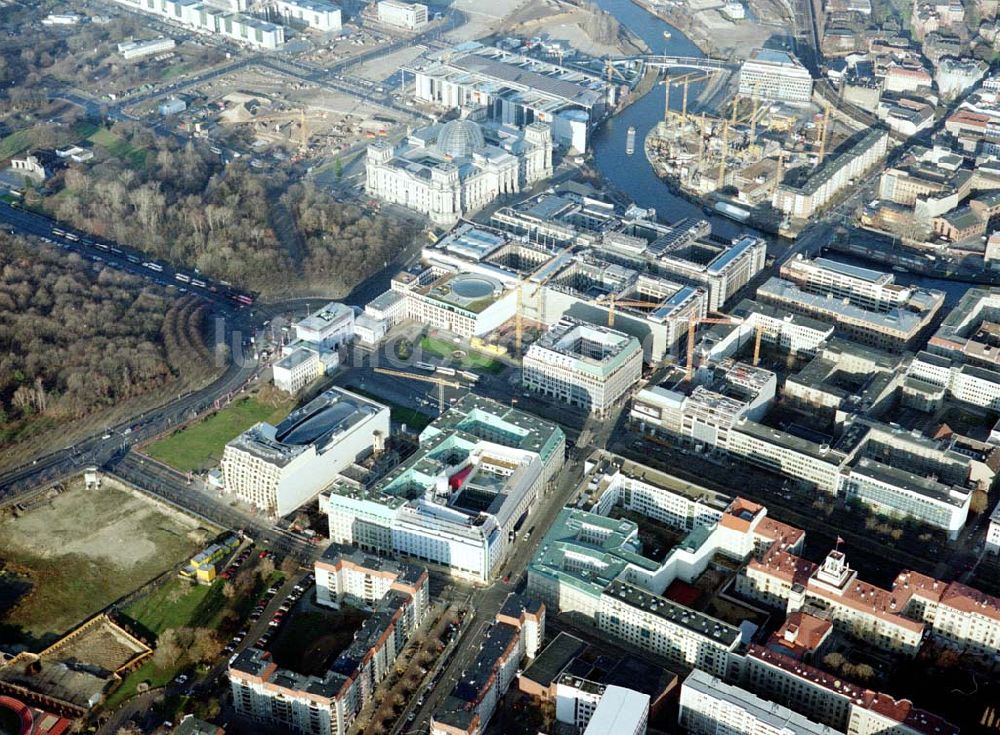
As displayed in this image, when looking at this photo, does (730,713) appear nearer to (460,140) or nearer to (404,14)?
(460,140)

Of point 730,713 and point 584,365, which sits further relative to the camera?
point 584,365

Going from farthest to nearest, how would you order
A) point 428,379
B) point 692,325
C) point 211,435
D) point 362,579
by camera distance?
point 428,379 → point 692,325 → point 211,435 → point 362,579

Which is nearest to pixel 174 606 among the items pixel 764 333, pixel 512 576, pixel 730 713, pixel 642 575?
pixel 512 576

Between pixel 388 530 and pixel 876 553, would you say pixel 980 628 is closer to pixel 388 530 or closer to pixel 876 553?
pixel 876 553

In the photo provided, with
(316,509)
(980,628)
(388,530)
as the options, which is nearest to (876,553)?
(980,628)

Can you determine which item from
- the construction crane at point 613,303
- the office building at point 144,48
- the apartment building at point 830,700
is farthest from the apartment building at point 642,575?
the office building at point 144,48

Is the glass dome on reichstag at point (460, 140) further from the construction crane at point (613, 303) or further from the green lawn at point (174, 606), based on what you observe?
the green lawn at point (174, 606)
